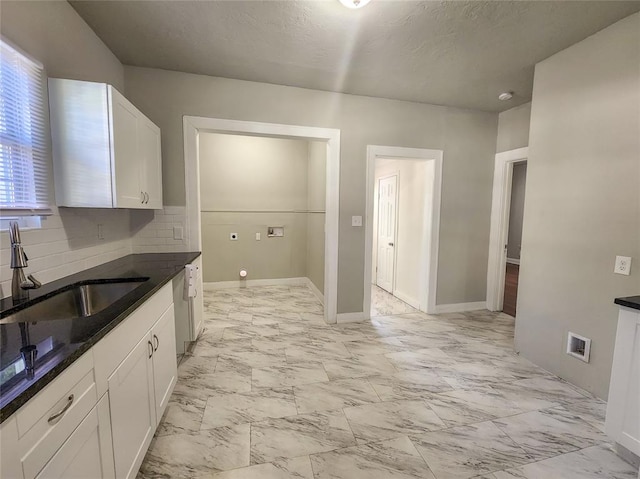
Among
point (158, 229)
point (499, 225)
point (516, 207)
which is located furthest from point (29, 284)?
point (516, 207)

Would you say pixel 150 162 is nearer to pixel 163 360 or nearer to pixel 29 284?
pixel 29 284

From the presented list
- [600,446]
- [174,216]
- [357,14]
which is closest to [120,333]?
[174,216]

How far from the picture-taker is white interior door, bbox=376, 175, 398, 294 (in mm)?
4609

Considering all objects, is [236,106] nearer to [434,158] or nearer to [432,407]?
[434,158]

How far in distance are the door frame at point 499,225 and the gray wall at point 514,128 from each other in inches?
3.8

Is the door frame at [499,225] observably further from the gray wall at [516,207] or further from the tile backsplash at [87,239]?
the tile backsplash at [87,239]

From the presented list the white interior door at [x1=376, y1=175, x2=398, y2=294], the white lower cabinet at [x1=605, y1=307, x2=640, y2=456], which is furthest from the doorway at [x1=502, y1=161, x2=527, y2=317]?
the white lower cabinet at [x1=605, y1=307, x2=640, y2=456]

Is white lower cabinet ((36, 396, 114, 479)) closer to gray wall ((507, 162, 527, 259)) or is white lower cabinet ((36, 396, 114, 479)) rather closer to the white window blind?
the white window blind

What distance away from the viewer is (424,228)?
3.76 meters

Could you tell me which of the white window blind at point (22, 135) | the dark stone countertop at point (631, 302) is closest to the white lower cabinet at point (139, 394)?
the white window blind at point (22, 135)

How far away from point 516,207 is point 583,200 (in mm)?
5428

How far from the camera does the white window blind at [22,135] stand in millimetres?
1388

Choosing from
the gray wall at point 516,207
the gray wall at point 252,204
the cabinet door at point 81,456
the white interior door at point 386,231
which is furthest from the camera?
the gray wall at point 516,207

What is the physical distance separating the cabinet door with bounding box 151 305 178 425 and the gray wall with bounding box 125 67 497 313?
1.48m
